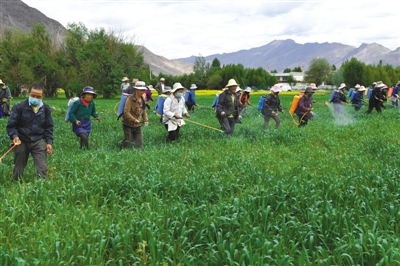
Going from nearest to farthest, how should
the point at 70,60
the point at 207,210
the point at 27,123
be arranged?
the point at 207,210
the point at 27,123
the point at 70,60

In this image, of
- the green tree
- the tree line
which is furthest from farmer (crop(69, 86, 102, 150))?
the green tree

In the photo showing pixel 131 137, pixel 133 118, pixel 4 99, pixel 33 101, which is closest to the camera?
pixel 33 101

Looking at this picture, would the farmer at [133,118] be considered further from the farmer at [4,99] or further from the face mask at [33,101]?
the farmer at [4,99]

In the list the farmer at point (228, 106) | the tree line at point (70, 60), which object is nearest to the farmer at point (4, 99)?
the farmer at point (228, 106)

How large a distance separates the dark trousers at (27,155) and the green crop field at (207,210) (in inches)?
10.1

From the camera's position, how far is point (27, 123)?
687 centimetres

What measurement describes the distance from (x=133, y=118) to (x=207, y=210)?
5.81m

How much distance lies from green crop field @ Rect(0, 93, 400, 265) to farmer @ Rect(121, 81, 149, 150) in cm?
174

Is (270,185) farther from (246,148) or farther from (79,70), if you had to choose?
(79,70)

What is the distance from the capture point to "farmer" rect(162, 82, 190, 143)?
11367mm

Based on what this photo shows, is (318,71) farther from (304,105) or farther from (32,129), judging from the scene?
(32,129)

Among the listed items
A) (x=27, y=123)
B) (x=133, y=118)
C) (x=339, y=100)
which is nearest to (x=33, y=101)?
(x=27, y=123)

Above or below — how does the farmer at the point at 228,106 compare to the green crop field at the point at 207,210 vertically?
above

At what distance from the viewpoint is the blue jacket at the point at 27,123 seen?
6711mm
